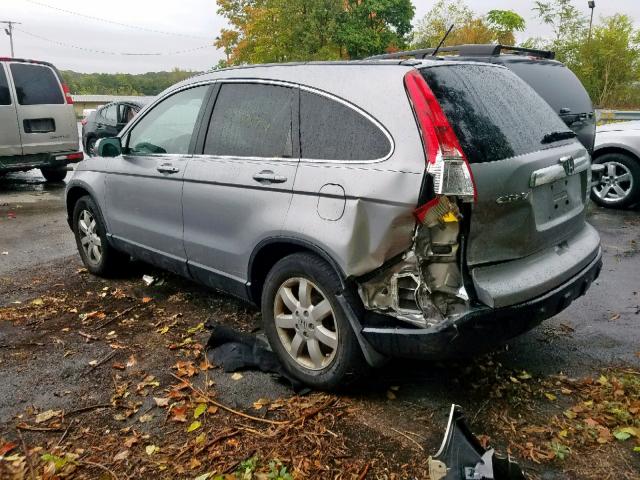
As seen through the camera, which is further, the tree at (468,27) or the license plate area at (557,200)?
the tree at (468,27)

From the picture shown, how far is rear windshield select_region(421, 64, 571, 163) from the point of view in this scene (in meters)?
2.75

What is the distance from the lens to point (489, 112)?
2936mm

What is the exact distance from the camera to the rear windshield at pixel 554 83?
20.4 ft

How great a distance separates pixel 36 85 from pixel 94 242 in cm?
636

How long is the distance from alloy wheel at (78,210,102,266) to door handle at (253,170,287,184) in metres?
2.56

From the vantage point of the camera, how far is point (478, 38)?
45.3 meters

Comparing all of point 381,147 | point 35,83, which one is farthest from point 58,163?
point 381,147

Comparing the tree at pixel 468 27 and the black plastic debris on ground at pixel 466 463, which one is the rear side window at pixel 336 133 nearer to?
the black plastic debris on ground at pixel 466 463

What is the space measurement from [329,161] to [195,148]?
1.35 meters

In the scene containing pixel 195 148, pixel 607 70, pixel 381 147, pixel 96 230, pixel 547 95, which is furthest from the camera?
pixel 607 70

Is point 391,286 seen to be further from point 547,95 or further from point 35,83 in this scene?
point 35,83

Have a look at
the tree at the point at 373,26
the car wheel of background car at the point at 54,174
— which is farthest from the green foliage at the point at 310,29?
the car wheel of background car at the point at 54,174

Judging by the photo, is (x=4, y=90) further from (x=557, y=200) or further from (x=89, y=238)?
(x=557, y=200)

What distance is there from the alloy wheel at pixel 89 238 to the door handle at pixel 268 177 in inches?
101
